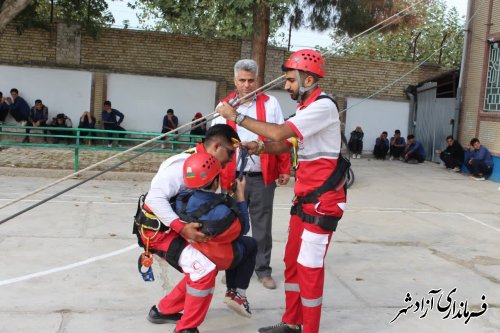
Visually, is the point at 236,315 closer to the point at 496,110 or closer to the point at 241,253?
the point at 241,253

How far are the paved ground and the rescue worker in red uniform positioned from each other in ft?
1.85

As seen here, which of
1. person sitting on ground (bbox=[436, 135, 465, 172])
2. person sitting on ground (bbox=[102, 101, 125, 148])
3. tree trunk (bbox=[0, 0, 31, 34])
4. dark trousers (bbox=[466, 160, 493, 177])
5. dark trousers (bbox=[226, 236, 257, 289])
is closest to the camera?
dark trousers (bbox=[226, 236, 257, 289])

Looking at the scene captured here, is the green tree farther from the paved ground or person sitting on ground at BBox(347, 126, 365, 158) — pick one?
the paved ground

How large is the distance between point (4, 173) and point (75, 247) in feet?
19.1

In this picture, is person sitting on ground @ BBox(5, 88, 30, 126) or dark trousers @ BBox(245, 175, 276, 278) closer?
dark trousers @ BBox(245, 175, 276, 278)

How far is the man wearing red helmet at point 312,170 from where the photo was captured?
3.86m

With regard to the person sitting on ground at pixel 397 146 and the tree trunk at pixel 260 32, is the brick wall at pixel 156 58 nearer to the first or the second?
the person sitting on ground at pixel 397 146

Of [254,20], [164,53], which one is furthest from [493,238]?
[164,53]

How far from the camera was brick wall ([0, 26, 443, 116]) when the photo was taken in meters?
19.9

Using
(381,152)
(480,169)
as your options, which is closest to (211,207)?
(480,169)

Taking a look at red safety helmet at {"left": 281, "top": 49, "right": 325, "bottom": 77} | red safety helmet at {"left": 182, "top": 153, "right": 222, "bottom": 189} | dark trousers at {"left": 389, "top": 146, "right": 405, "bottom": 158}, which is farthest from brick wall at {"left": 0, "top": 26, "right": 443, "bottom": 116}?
red safety helmet at {"left": 182, "top": 153, "right": 222, "bottom": 189}

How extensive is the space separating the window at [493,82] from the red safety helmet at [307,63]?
47.1 ft

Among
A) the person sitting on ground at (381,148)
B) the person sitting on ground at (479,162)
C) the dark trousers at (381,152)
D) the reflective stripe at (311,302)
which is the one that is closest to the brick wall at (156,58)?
the person sitting on ground at (381,148)

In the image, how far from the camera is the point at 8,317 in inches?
168
